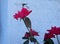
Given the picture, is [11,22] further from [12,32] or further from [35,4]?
[35,4]

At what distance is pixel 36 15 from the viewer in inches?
44.5

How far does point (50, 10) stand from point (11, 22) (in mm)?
271

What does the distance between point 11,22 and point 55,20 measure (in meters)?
0.30

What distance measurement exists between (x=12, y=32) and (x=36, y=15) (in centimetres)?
19

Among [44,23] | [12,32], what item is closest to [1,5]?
[12,32]

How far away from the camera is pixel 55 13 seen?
1148 millimetres

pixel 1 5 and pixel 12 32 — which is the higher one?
pixel 1 5

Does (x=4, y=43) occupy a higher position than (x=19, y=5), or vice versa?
(x=19, y=5)

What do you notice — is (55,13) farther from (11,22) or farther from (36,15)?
(11,22)

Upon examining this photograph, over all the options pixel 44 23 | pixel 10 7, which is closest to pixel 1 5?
pixel 10 7

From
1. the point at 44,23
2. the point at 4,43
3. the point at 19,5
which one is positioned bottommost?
the point at 4,43

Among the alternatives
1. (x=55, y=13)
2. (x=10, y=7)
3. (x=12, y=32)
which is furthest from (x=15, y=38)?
(x=55, y=13)

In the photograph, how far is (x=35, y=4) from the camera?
1.12m

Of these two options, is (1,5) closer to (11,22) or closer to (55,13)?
(11,22)
